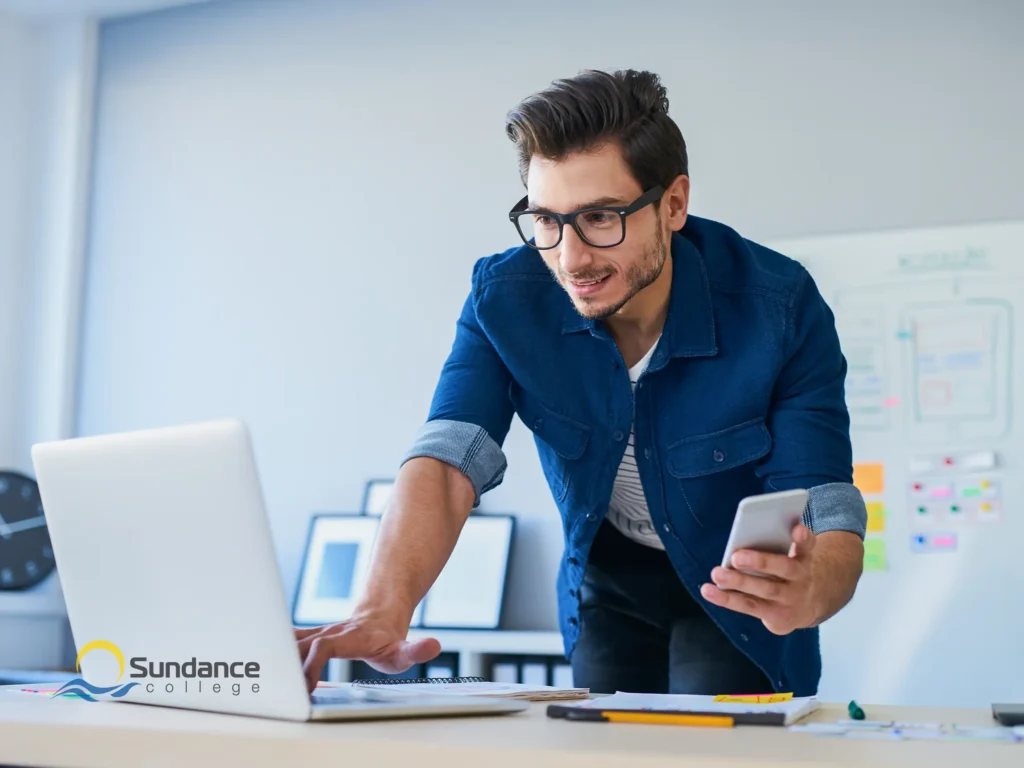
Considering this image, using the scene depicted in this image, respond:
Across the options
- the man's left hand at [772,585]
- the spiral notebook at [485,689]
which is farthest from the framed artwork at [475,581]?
the man's left hand at [772,585]

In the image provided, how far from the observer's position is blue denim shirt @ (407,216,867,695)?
59.8 inches

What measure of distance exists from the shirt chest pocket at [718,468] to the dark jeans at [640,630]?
0.11 metres

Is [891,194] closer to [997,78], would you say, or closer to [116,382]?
[997,78]

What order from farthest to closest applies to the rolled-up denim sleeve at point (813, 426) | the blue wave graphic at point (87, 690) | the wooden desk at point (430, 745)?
the rolled-up denim sleeve at point (813, 426)
the blue wave graphic at point (87, 690)
the wooden desk at point (430, 745)

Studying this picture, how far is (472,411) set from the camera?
155cm

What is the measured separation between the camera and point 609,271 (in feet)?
4.98

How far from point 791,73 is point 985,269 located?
80 cm

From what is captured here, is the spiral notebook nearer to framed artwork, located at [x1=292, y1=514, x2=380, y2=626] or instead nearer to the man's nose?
the man's nose

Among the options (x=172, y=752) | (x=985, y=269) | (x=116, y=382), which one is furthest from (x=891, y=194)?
(x=172, y=752)

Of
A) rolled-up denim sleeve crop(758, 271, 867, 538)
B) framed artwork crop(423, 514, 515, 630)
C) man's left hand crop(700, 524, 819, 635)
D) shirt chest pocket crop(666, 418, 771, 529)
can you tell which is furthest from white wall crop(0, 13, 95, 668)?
man's left hand crop(700, 524, 819, 635)

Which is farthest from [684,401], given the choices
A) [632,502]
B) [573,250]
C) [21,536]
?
[21,536]

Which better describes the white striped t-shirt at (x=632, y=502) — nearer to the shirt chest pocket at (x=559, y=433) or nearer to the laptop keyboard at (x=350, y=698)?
the shirt chest pocket at (x=559, y=433)

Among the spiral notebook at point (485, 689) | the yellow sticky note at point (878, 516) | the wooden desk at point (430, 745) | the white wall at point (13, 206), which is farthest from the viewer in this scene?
the white wall at point (13, 206)

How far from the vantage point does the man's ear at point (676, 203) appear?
5.26ft
